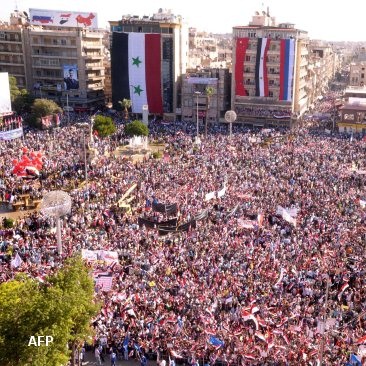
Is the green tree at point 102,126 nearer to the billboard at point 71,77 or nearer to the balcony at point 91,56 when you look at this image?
the billboard at point 71,77

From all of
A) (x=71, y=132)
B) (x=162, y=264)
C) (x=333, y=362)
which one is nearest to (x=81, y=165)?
(x=71, y=132)

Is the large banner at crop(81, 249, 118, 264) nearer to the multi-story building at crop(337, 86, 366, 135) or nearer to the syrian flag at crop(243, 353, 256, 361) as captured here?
the syrian flag at crop(243, 353, 256, 361)

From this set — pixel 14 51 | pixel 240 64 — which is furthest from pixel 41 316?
pixel 14 51

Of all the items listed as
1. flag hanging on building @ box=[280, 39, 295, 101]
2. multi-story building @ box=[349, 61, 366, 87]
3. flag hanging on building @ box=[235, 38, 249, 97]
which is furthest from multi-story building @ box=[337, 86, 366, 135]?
multi-story building @ box=[349, 61, 366, 87]

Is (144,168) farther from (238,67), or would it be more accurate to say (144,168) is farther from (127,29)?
(127,29)

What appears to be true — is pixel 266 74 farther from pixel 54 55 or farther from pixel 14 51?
pixel 14 51
